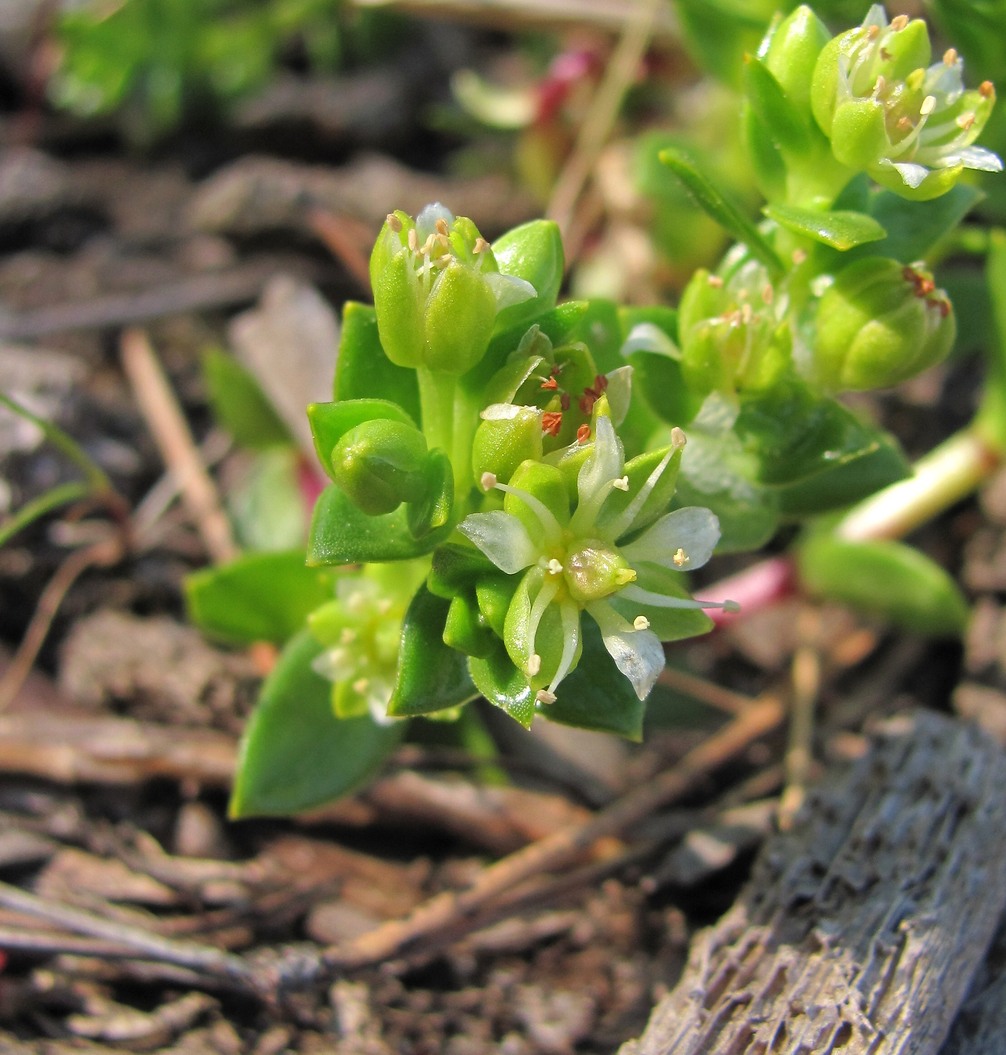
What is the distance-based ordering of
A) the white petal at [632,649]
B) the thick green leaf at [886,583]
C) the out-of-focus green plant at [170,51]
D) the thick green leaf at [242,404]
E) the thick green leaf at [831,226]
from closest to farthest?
the white petal at [632,649], the thick green leaf at [831,226], the thick green leaf at [886,583], the thick green leaf at [242,404], the out-of-focus green plant at [170,51]

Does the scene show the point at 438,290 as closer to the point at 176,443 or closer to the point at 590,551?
the point at 590,551

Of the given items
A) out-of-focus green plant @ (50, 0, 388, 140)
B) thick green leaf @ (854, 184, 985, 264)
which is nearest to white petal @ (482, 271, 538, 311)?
thick green leaf @ (854, 184, 985, 264)

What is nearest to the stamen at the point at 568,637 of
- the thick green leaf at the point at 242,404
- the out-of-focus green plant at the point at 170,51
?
the thick green leaf at the point at 242,404

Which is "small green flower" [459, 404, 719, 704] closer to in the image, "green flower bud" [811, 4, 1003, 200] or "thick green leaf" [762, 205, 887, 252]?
→ "thick green leaf" [762, 205, 887, 252]

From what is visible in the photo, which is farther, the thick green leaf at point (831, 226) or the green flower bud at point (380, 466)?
the thick green leaf at point (831, 226)

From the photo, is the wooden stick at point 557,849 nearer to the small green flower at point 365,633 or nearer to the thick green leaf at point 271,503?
the small green flower at point 365,633

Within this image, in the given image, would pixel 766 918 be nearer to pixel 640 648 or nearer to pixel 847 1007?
pixel 847 1007

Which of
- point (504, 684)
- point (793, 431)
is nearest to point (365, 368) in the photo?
point (504, 684)
